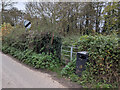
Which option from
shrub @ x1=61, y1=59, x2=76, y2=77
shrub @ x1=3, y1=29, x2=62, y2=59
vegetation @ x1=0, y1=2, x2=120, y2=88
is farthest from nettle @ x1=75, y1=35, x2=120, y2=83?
shrub @ x1=3, y1=29, x2=62, y2=59

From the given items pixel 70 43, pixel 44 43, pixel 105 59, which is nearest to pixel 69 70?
pixel 105 59

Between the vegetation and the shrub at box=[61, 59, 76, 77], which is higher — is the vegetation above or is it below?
above

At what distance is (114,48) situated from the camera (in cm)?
353

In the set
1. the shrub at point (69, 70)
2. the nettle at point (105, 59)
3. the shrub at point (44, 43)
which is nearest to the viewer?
the nettle at point (105, 59)

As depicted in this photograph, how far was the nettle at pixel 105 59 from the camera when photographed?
3.51 m

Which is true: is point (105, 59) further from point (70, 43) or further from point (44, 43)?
point (70, 43)

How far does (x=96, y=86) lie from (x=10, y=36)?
8180mm

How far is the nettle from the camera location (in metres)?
3.51

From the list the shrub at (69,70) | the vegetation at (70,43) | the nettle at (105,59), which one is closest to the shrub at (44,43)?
the vegetation at (70,43)

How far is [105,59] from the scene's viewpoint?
3.60m

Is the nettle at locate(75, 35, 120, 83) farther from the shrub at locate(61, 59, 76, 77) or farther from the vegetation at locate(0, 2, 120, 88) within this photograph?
the shrub at locate(61, 59, 76, 77)

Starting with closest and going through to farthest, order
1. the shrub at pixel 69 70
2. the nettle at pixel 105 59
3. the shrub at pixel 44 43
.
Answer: the nettle at pixel 105 59 < the shrub at pixel 69 70 < the shrub at pixel 44 43

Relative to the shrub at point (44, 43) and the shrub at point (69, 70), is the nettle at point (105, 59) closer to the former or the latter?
the shrub at point (69, 70)

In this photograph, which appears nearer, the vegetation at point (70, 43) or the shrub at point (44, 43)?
the vegetation at point (70, 43)
